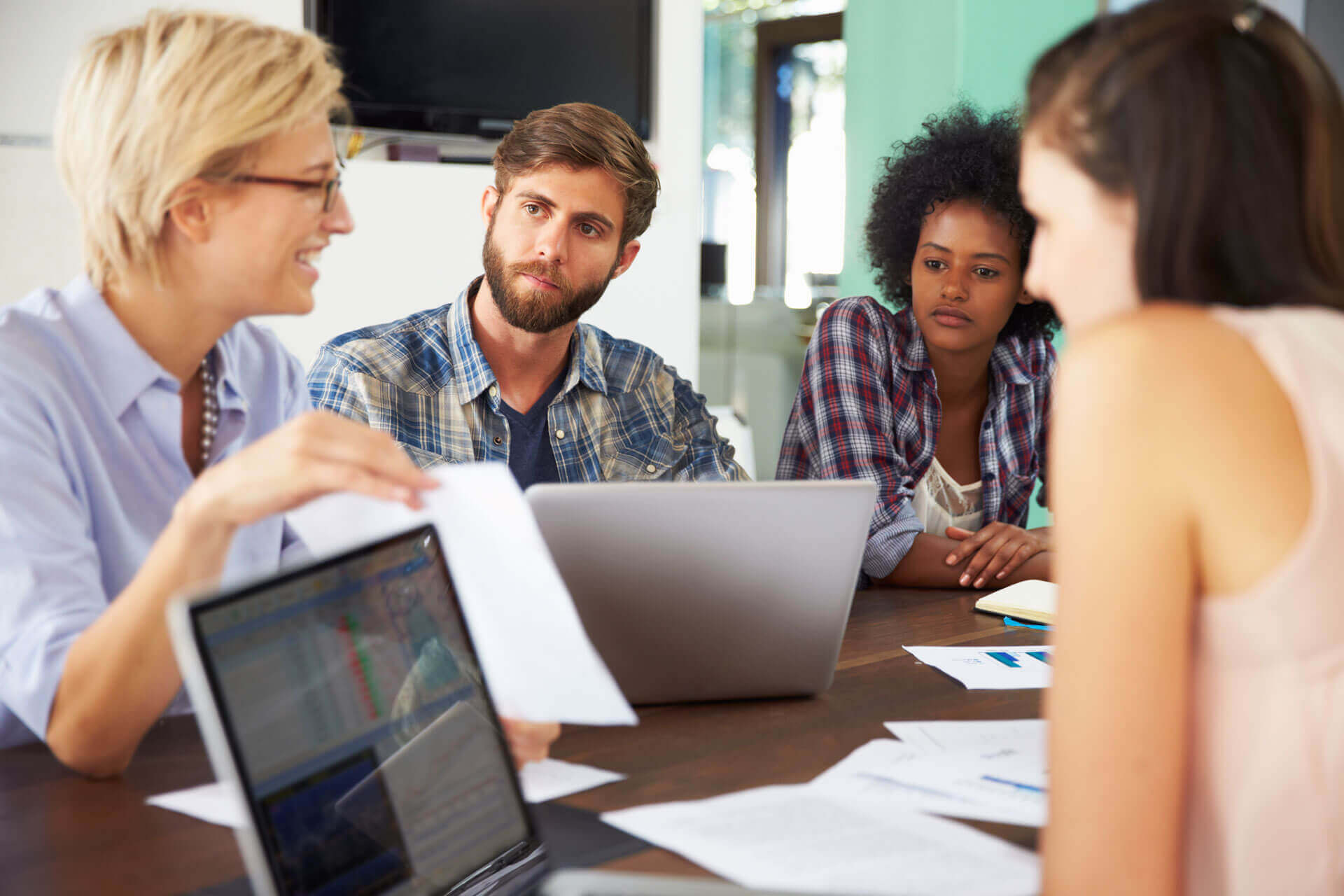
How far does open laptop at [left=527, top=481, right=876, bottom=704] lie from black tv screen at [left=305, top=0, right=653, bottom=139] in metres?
1.94

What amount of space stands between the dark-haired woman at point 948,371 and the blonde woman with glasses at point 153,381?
3.49 ft

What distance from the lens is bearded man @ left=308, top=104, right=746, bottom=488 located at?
1.80 m

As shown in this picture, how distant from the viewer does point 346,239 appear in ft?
→ 8.60

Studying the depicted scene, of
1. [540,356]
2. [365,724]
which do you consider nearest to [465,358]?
[540,356]

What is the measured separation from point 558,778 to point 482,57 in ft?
7.68

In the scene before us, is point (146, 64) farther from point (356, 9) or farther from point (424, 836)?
point (356, 9)

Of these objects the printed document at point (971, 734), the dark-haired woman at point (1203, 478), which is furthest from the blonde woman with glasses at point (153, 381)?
the dark-haired woman at point (1203, 478)

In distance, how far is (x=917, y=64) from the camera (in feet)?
10.8

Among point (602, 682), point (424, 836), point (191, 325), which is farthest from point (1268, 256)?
point (191, 325)

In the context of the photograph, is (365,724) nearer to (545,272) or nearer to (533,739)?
(533,739)

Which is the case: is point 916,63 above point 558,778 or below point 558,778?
above

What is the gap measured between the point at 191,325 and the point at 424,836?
0.65 m

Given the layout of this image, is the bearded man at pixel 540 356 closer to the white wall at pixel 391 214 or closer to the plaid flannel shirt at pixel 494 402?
the plaid flannel shirt at pixel 494 402

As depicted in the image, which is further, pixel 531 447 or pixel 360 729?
pixel 531 447
